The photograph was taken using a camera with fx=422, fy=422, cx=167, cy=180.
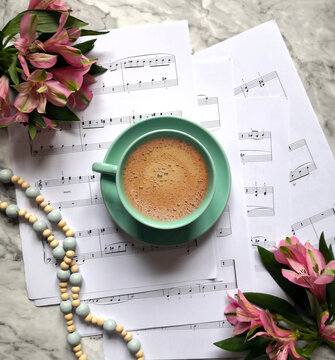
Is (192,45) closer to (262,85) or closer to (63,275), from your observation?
(262,85)

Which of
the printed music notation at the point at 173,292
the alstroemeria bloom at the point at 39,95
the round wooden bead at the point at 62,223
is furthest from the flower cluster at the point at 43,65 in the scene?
the printed music notation at the point at 173,292

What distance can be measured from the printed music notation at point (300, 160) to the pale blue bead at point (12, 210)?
2.28 ft

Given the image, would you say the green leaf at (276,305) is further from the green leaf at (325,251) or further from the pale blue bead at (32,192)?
the pale blue bead at (32,192)

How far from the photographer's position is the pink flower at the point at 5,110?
95 centimetres

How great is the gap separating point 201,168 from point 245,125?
19 centimetres

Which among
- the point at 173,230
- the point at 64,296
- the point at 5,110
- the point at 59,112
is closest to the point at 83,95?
the point at 59,112

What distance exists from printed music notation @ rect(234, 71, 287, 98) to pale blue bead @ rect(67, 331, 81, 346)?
0.73 metres

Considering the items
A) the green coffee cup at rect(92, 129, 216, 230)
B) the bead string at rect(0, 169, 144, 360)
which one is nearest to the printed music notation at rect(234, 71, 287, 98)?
the green coffee cup at rect(92, 129, 216, 230)

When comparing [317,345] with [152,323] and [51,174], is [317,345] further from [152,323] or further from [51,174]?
[51,174]

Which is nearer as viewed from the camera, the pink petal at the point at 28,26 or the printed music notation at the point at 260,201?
the pink petal at the point at 28,26

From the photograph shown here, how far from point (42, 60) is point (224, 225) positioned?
1.90 feet

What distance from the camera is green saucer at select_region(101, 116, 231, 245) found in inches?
39.1

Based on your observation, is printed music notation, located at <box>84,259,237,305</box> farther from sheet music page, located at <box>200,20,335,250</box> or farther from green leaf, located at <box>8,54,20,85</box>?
green leaf, located at <box>8,54,20,85</box>

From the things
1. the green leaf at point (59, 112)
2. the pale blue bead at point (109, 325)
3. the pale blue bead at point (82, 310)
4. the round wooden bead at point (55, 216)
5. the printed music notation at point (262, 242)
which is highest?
the green leaf at point (59, 112)
